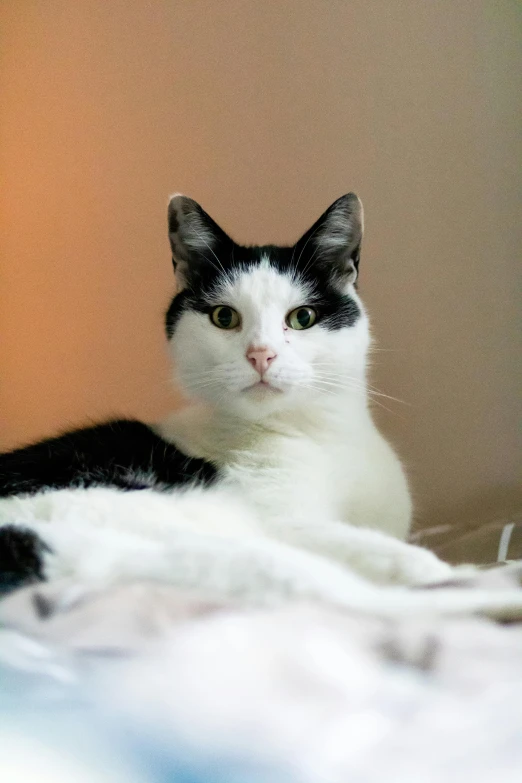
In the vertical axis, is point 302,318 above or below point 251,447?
above

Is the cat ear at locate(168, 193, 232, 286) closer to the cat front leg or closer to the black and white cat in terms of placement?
the black and white cat

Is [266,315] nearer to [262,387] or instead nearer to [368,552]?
[262,387]

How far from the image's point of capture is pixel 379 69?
4.93ft

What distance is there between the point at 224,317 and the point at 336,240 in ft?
0.91

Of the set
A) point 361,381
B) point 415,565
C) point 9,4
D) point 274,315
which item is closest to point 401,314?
point 361,381

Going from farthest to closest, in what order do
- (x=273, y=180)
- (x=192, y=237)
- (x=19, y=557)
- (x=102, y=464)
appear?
(x=273, y=180) → (x=192, y=237) → (x=102, y=464) → (x=19, y=557)

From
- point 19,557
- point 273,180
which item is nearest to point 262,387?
point 19,557

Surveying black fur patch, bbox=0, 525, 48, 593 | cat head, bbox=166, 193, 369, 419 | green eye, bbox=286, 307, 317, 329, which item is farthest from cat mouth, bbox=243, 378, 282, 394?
black fur patch, bbox=0, 525, 48, 593

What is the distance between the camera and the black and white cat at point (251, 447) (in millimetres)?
750

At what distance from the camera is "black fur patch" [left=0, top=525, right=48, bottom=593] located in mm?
560

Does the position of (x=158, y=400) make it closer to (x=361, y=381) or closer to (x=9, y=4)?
(x=361, y=381)

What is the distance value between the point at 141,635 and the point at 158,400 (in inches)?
54.3

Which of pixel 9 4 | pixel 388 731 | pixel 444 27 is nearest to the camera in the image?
pixel 388 731

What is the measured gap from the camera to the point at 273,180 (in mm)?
1635
